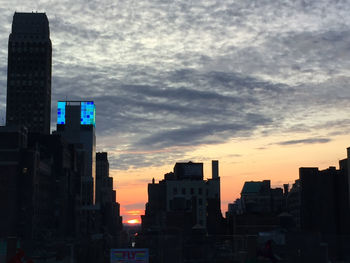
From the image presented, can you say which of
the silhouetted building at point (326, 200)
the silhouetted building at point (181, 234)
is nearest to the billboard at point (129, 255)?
the silhouetted building at point (181, 234)

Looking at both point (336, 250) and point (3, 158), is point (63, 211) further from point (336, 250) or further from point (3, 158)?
point (336, 250)

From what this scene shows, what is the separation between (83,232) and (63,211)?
1252 inches

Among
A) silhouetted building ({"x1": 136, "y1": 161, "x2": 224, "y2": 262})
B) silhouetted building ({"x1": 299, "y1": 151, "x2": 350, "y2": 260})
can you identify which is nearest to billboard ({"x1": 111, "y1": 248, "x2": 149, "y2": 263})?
silhouetted building ({"x1": 136, "y1": 161, "x2": 224, "y2": 262})

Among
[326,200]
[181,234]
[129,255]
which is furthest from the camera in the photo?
[326,200]

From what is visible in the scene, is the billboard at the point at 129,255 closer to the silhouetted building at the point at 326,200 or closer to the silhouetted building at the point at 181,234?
the silhouetted building at the point at 181,234

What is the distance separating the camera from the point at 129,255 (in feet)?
178

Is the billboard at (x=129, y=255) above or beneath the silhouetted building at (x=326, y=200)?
beneath

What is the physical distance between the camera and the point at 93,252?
85938mm

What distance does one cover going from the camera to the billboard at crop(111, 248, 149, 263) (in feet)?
176

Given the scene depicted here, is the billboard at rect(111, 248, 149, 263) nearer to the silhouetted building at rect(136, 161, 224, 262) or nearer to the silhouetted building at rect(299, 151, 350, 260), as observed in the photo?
the silhouetted building at rect(136, 161, 224, 262)

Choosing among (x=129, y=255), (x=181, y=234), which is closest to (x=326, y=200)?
(x=181, y=234)

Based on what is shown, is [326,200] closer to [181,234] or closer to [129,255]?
[181,234]

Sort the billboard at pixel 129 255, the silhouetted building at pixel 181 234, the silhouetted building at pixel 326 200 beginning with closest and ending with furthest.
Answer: the billboard at pixel 129 255 → the silhouetted building at pixel 181 234 → the silhouetted building at pixel 326 200

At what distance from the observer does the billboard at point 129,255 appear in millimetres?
53750
